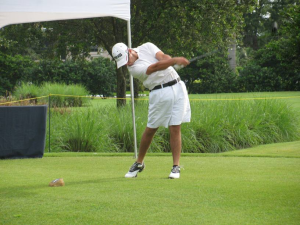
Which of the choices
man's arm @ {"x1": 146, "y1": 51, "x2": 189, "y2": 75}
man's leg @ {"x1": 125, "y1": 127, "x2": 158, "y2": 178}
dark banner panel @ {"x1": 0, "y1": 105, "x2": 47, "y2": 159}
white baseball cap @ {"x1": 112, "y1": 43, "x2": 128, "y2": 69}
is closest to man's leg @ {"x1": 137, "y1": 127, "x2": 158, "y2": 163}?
man's leg @ {"x1": 125, "y1": 127, "x2": 158, "y2": 178}

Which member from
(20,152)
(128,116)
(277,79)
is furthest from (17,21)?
(277,79)

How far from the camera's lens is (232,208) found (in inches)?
183

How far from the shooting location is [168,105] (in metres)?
6.46

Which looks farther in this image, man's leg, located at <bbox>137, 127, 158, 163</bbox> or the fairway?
man's leg, located at <bbox>137, 127, 158, 163</bbox>

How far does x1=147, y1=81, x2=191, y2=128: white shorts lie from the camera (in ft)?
21.2

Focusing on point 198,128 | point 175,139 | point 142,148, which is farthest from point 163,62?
point 198,128

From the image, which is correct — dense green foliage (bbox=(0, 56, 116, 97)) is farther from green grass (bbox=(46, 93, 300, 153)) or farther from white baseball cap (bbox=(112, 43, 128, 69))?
white baseball cap (bbox=(112, 43, 128, 69))

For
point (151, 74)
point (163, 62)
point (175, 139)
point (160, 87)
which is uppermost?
point (163, 62)

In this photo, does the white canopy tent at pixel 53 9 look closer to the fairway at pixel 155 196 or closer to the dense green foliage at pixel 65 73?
the fairway at pixel 155 196

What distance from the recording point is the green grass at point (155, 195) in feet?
14.4

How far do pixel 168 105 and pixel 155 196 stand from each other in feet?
5.17

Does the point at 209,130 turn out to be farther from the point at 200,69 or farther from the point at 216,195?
the point at 200,69

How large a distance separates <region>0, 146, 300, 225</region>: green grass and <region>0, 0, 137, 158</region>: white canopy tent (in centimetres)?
262

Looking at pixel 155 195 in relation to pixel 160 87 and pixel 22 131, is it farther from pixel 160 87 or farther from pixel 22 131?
pixel 22 131
